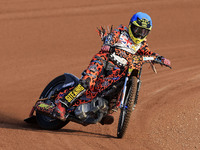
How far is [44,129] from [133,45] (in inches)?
95.3

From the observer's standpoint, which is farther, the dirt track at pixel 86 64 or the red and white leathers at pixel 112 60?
the red and white leathers at pixel 112 60

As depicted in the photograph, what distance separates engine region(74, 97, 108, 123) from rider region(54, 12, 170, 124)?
0.22m

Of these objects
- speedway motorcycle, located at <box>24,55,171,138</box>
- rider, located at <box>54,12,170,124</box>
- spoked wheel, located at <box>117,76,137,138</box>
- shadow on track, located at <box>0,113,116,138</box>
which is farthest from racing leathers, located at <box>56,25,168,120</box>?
shadow on track, located at <box>0,113,116,138</box>

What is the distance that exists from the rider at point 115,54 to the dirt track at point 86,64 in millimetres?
863

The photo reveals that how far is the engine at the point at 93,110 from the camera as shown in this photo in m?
8.75

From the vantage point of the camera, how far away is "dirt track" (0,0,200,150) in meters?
8.73

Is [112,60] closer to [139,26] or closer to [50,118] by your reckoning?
[139,26]

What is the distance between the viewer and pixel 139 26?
8750 mm

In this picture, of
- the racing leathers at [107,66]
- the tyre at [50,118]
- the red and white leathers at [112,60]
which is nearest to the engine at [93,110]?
the racing leathers at [107,66]

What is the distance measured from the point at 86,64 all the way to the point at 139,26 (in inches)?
283

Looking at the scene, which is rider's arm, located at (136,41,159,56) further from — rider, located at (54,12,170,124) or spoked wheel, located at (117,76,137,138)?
spoked wheel, located at (117,76,137,138)

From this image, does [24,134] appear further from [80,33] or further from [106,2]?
[106,2]

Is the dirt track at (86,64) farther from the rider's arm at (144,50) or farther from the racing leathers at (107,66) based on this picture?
the rider's arm at (144,50)

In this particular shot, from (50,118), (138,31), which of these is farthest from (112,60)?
(50,118)
